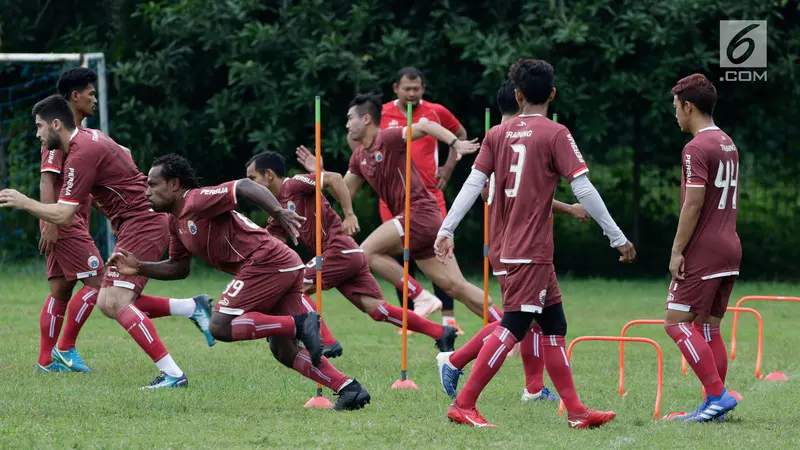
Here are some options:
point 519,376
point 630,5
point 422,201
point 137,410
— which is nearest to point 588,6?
point 630,5

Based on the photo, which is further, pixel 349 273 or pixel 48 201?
pixel 349 273

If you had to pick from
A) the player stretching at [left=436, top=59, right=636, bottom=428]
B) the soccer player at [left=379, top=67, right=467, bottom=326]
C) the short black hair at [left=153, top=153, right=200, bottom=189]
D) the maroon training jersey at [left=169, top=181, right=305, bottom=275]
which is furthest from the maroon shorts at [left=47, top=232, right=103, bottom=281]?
the player stretching at [left=436, top=59, right=636, bottom=428]

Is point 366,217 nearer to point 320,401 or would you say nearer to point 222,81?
point 222,81

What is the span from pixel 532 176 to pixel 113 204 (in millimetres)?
3492

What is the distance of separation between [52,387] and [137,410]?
3.99 ft

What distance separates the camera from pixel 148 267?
7.73 m

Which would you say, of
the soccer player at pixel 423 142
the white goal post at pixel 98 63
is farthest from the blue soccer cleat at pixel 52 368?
the white goal post at pixel 98 63

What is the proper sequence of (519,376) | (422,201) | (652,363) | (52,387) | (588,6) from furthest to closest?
(588,6) → (422,201) → (652,363) → (519,376) → (52,387)

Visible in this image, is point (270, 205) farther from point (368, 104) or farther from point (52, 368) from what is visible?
point (368, 104)

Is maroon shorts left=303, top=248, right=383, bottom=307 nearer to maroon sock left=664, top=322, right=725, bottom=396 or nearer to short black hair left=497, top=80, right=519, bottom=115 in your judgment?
short black hair left=497, top=80, right=519, bottom=115

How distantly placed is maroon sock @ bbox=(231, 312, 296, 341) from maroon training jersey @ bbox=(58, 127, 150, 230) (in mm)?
1799

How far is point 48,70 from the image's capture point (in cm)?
1884
